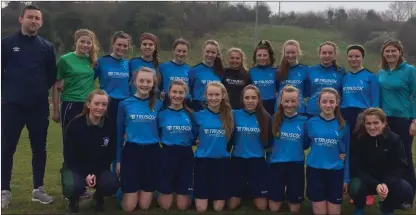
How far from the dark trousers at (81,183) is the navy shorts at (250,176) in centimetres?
120

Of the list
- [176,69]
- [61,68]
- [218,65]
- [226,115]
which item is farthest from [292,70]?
[61,68]

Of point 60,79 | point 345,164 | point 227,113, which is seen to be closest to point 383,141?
point 345,164

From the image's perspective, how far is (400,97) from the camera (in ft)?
17.0

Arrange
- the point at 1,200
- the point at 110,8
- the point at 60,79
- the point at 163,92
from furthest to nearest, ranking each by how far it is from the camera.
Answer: the point at 110,8 < the point at 163,92 < the point at 60,79 < the point at 1,200

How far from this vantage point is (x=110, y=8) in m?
26.4

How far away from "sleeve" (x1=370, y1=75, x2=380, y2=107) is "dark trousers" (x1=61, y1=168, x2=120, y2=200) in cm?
286

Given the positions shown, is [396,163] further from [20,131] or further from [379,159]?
[20,131]

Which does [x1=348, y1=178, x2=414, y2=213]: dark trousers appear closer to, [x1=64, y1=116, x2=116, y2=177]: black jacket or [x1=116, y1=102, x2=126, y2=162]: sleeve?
[x1=116, y1=102, x2=126, y2=162]: sleeve

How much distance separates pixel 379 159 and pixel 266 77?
5.26ft

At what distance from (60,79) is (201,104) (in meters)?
1.61

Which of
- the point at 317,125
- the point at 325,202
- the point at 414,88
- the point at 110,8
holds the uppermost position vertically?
the point at 110,8

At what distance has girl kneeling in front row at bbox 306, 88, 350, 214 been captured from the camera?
4746 mm

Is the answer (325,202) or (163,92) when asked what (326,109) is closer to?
(325,202)

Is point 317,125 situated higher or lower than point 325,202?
higher
